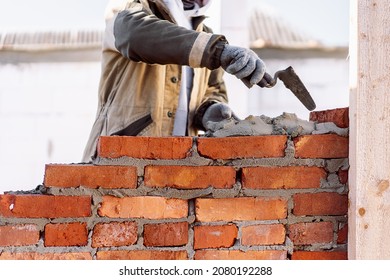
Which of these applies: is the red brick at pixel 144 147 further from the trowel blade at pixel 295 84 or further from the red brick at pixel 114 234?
the trowel blade at pixel 295 84

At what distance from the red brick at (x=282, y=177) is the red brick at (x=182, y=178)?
77 mm

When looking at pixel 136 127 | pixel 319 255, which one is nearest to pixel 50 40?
pixel 136 127

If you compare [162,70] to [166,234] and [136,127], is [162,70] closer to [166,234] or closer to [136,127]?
[136,127]

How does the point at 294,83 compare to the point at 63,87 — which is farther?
the point at 63,87

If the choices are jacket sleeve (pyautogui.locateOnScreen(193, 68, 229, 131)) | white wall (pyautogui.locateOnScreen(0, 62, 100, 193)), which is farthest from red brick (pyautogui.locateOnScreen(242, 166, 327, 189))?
white wall (pyautogui.locateOnScreen(0, 62, 100, 193))

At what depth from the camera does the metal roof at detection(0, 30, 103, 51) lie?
32.4 ft

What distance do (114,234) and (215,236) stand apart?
0.30 metres

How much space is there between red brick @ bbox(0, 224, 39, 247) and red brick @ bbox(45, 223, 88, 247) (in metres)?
0.04

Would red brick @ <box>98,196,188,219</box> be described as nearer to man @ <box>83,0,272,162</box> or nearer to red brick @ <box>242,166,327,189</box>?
red brick @ <box>242,166,327,189</box>

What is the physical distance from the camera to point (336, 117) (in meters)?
2.13

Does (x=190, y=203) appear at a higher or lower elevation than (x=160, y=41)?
lower

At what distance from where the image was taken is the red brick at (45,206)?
2.00m

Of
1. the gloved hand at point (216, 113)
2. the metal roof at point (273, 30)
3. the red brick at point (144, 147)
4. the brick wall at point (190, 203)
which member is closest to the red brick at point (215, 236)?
the brick wall at point (190, 203)

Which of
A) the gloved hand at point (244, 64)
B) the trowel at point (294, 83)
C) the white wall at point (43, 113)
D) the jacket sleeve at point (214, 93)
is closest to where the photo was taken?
the gloved hand at point (244, 64)
